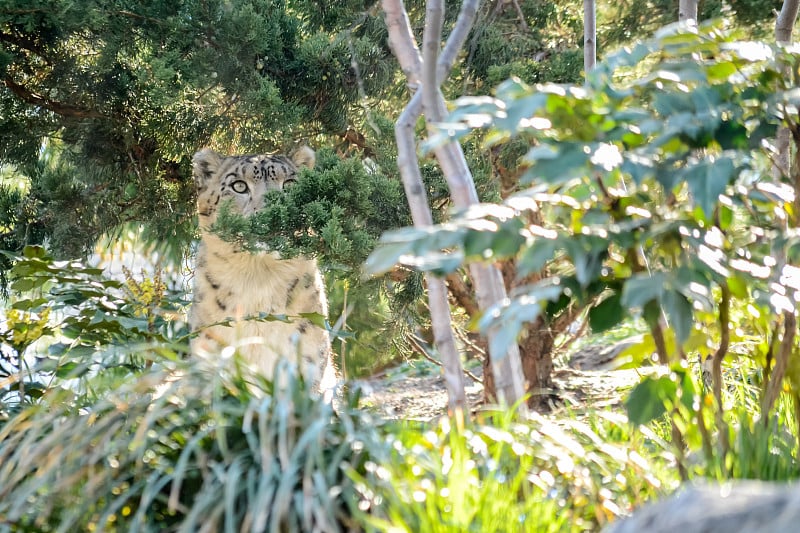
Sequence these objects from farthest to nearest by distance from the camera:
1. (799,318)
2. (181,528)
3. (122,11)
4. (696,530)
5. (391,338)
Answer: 1. (391,338)
2. (122,11)
3. (799,318)
4. (181,528)
5. (696,530)

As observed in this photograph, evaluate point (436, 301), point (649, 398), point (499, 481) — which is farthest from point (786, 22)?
point (499, 481)

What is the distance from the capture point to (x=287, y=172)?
538 cm

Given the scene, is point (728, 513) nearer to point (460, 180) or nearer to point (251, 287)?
point (460, 180)

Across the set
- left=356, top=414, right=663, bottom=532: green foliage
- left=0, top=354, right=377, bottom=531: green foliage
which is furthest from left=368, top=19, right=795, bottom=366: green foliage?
left=0, top=354, right=377, bottom=531: green foliage

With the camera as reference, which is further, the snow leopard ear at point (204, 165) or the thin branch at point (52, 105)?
the thin branch at point (52, 105)

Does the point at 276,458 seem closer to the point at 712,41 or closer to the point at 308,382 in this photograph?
the point at 308,382

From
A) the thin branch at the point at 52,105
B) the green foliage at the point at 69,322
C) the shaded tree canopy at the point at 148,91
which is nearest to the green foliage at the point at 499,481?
the green foliage at the point at 69,322

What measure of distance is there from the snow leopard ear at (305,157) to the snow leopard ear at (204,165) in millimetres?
455

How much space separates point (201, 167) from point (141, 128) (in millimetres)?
434

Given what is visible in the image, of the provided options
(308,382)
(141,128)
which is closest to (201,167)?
(141,128)

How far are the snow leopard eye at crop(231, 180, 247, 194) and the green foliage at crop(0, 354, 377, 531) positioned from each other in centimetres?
276

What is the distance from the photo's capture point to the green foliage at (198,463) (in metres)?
2.22

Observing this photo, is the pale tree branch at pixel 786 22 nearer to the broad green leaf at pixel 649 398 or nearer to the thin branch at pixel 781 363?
the thin branch at pixel 781 363

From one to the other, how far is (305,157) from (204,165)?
568 millimetres
